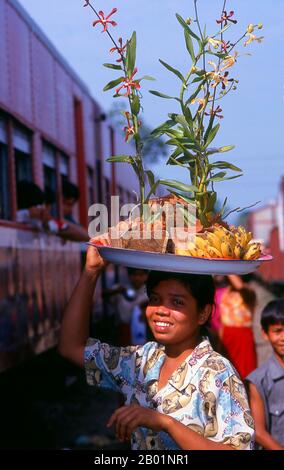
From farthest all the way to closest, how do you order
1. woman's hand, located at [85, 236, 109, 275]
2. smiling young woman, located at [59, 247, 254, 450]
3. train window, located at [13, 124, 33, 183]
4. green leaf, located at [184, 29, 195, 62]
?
train window, located at [13, 124, 33, 183] < woman's hand, located at [85, 236, 109, 275] < green leaf, located at [184, 29, 195, 62] < smiling young woman, located at [59, 247, 254, 450]

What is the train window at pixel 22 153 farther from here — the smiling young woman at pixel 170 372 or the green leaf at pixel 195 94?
the green leaf at pixel 195 94

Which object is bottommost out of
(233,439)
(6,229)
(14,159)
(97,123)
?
(233,439)

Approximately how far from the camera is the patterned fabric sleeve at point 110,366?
2756mm

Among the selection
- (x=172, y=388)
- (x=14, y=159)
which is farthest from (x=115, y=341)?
(x=172, y=388)

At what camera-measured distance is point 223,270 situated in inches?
100

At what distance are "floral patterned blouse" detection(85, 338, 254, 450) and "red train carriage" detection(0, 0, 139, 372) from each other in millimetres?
1416

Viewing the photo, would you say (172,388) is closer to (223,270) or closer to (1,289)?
(223,270)

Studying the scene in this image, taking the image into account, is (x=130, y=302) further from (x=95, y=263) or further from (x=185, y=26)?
(x=185, y=26)

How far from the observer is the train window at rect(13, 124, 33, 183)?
237 inches

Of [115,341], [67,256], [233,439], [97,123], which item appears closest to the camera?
[233,439]

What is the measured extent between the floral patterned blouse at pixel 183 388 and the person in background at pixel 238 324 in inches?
137

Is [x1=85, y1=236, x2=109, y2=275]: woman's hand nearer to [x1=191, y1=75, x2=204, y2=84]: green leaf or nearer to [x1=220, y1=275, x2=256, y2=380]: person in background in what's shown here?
[x1=191, y1=75, x2=204, y2=84]: green leaf

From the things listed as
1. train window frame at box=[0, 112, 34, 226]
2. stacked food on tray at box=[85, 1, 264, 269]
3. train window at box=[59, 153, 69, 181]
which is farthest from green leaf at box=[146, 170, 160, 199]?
train window at box=[59, 153, 69, 181]

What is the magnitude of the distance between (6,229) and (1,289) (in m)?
0.51
